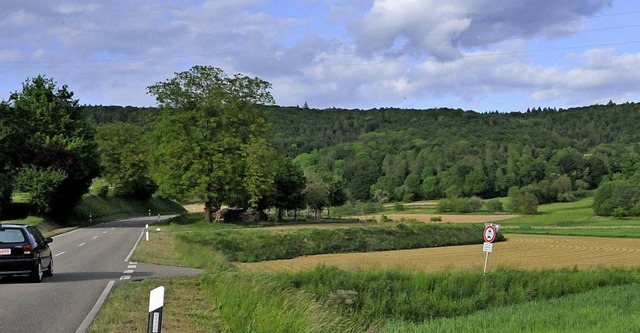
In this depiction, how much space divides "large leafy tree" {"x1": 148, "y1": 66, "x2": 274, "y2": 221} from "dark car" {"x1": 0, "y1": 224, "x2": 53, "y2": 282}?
42191mm

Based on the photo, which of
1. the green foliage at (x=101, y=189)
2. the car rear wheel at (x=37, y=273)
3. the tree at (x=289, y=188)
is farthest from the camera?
the green foliage at (x=101, y=189)

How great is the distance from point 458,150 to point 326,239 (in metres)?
114

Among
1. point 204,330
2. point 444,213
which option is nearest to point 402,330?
point 204,330

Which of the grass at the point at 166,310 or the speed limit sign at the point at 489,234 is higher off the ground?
the speed limit sign at the point at 489,234

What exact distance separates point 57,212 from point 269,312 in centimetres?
5410

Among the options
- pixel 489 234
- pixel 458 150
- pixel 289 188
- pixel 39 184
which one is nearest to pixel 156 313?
pixel 489 234

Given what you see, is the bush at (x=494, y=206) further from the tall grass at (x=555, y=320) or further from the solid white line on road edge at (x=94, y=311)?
the solid white line on road edge at (x=94, y=311)

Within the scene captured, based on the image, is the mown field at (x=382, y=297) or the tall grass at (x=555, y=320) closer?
the mown field at (x=382, y=297)

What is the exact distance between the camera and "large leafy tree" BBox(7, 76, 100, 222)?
195 feet

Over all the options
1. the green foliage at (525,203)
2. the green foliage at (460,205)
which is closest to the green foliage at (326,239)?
the green foliage at (525,203)

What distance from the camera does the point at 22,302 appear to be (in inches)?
606

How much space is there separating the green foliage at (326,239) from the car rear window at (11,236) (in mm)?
19823

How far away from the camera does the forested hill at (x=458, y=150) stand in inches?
5448

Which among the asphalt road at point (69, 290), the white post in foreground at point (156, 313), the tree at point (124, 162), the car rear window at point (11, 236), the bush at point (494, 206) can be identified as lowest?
the bush at point (494, 206)
